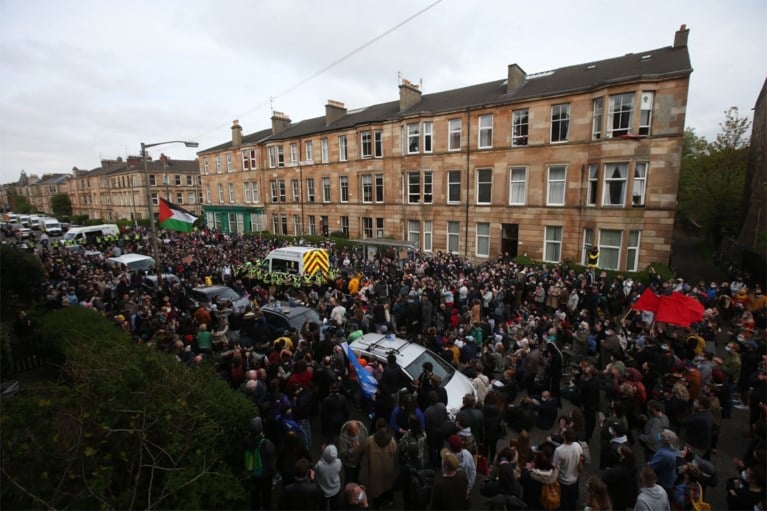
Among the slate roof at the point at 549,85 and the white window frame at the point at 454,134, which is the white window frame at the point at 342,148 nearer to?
the slate roof at the point at 549,85

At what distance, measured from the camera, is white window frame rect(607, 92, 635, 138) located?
1894 cm

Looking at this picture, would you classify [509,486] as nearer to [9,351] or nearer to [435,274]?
[9,351]

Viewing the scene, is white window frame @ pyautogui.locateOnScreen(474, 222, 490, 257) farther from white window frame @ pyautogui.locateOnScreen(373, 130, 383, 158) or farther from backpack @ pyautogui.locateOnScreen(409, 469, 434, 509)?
backpack @ pyautogui.locateOnScreen(409, 469, 434, 509)

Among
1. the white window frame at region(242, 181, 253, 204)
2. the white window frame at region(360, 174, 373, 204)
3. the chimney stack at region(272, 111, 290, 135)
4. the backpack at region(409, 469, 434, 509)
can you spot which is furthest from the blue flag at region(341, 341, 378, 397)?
the white window frame at region(242, 181, 253, 204)

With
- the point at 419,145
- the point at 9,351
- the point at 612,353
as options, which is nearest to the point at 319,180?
the point at 419,145

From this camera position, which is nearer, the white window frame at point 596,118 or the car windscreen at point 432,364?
the car windscreen at point 432,364

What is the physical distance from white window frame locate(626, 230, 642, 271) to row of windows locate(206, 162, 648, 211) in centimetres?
170

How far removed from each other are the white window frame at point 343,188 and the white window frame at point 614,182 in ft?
63.4

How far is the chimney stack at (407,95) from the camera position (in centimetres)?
2786

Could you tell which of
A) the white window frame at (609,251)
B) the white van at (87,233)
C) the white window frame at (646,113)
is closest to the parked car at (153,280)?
the white van at (87,233)

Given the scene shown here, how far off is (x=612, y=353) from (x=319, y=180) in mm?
28619

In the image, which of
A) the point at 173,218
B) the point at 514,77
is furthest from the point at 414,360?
the point at 514,77

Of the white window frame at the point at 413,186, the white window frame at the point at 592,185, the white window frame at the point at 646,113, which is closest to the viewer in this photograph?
the white window frame at the point at 646,113

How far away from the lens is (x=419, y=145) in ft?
87.3
